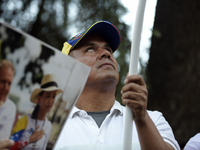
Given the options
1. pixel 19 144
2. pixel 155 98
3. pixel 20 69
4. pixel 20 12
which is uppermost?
pixel 20 12

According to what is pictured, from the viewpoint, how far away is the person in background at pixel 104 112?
3.27ft

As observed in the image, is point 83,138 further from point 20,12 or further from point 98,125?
point 20,12

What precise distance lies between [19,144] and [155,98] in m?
1.94

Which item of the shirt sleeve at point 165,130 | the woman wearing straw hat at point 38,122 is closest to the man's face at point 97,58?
the shirt sleeve at point 165,130

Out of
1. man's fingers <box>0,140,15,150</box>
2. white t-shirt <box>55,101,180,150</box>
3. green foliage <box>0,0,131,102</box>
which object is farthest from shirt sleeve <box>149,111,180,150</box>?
green foliage <box>0,0,131,102</box>

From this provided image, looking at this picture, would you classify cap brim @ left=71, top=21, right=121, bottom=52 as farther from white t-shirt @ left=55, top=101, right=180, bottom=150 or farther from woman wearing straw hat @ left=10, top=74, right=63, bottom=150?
woman wearing straw hat @ left=10, top=74, right=63, bottom=150

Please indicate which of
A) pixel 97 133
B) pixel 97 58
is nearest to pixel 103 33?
pixel 97 58

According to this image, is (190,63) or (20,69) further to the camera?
(190,63)

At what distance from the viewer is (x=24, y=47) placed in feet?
2.49

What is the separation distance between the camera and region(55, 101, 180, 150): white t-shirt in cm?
125

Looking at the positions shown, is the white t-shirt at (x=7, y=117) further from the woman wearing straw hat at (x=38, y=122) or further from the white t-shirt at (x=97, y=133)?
the white t-shirt at (x=97, y=133)

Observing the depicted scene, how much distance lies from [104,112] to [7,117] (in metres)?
0.83

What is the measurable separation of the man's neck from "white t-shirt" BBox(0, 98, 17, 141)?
81 centimetres

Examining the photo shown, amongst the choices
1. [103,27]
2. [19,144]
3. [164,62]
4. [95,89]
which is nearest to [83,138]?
[95,89]
